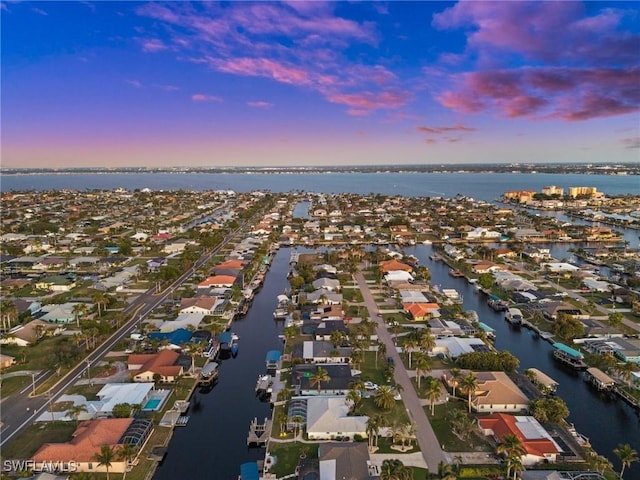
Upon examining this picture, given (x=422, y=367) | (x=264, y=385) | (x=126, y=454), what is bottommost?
(x=264, y=385)

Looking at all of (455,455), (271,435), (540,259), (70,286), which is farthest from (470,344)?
(70,286)

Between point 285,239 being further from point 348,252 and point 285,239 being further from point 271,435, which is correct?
point 271,435

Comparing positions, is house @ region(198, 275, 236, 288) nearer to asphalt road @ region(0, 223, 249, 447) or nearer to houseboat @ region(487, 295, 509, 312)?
asphalt road @ region(0, 223, 249, 447)

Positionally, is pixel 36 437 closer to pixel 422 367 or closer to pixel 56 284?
pixel 422 367

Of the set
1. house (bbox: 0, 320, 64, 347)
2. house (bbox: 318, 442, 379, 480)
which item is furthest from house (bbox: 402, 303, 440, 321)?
house (bbox: 0, 320, 64, 347)

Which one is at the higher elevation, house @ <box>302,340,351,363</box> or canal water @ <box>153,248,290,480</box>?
house @ <box>302,340,351,363</box>

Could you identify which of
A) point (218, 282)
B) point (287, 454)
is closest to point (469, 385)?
point (287, 454)
